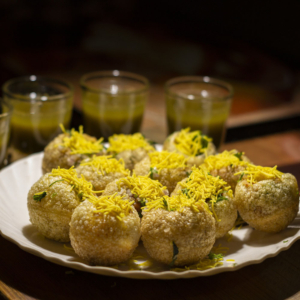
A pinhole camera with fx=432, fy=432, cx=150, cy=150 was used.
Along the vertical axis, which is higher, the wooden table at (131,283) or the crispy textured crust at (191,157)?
the crispy textured crust at (191,157)

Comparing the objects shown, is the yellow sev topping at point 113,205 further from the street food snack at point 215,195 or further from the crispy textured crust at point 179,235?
the street food snack at point 215,195

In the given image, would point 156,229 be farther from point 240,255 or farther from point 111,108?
point 111,108

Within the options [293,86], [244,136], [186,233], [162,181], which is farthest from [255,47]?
[186,233]

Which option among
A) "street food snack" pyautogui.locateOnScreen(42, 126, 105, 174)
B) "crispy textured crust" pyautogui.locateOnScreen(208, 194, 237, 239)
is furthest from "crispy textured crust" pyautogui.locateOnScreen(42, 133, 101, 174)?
"crispy textured crust" pyautogui.locateOnScreen(208, 194, 237, 239)

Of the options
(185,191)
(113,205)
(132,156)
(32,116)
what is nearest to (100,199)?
(113,205)

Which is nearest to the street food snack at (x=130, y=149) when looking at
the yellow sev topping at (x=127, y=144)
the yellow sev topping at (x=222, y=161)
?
the yellow sev topping at (x=127, y=144)

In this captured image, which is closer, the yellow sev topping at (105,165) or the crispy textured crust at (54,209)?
the crispy textured crust at (54,209)

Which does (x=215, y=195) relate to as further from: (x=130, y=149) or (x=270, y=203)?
(x=130, y=149)
